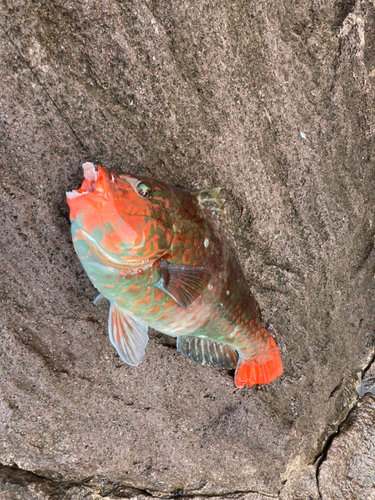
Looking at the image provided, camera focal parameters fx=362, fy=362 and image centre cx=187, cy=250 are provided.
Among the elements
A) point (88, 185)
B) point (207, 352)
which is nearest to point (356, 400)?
point (207, 352)

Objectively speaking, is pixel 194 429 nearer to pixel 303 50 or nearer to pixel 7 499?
pixel 7 499

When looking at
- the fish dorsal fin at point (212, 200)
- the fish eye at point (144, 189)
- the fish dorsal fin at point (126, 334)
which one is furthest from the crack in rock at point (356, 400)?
the fish eye at point (144, 189)

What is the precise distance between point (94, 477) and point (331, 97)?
126 inches

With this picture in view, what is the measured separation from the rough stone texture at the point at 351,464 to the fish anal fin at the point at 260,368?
1268 millimetres

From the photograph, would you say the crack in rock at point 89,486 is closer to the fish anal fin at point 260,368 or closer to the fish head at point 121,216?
the fish anal fin at point 260,368

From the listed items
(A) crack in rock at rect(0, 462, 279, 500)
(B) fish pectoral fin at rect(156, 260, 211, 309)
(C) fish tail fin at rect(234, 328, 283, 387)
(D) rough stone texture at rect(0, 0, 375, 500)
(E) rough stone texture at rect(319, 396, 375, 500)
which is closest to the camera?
(B) fish pectoral fin at rect(156, 260, 211, 309)

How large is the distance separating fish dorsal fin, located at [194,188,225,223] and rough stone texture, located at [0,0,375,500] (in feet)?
1.05

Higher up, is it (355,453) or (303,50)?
(303,50)

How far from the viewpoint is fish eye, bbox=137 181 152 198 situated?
5.39 ft

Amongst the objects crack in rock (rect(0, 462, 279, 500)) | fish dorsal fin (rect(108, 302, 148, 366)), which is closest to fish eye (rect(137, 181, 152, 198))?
fish dorsal fin (rect(108, 302, 148, 366))

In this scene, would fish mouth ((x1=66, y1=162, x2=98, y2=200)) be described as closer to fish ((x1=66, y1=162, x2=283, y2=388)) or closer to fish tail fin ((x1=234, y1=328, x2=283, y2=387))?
fish ((x1=66, y1=162, x2=283, y2=388))

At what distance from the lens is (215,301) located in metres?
2.12

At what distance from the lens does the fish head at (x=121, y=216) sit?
155 cm

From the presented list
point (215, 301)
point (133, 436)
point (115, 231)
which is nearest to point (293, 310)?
point (215, 301)
